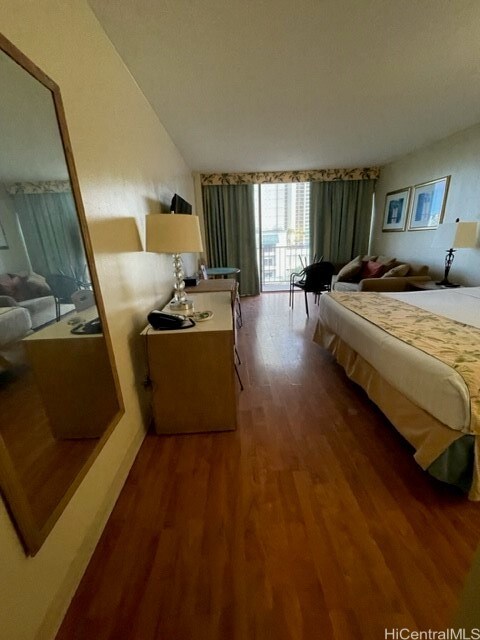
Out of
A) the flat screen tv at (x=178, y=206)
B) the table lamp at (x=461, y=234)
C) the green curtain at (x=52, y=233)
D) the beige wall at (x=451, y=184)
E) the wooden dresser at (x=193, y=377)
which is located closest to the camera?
the green curtain at (x=52, y=233)

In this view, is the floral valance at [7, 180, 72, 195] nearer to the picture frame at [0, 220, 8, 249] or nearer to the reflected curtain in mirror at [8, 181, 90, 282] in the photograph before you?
the reflected curtain in mirror at [8, 181, 90, 282]

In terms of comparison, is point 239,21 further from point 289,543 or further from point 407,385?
point 289,543

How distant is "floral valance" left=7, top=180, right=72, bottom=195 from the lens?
2.47 feet

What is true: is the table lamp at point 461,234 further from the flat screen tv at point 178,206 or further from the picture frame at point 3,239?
the picture frame at point 3,239

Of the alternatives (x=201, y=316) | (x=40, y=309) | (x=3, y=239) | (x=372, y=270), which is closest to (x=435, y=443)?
(x=201, y=316)

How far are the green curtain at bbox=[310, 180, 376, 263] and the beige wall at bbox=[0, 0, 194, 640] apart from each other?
3719mm

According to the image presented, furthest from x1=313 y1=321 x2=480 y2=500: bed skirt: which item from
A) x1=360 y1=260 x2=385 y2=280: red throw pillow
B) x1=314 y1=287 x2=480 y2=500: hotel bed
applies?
x1=360 y1=260 x2=385 y2=280: red throw pillow

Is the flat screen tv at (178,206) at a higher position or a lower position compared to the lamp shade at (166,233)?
higher

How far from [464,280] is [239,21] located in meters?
3.53

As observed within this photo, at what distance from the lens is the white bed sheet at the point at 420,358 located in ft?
3.67

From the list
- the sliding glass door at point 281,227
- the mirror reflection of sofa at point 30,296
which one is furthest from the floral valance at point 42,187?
the sliding glass door at point 281,227

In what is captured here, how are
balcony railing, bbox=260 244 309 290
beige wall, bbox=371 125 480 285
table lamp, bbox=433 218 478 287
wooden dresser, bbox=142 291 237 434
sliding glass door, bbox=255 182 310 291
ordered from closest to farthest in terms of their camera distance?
wooden dresser, bbox=142 291 237 434
table lamp, bbox=433 218 478 287
beige wall, bbox=371 125 480 285
sliding glass door, bbox=255 182 310 291
balcony railing, bbox=260 244 309 290

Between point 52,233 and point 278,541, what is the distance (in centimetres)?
152

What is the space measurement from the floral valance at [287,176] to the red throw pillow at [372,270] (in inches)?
69.0
